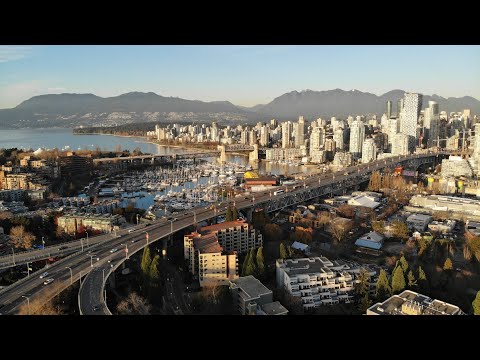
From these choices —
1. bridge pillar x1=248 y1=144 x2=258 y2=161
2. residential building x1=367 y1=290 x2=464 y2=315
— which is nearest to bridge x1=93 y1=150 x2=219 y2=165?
bridge pillar x1=248 y1=144 x2=258 y2=161

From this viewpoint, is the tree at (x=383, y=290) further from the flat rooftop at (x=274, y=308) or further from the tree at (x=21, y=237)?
the tree at (x=21, y=237)

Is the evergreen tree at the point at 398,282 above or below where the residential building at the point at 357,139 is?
below

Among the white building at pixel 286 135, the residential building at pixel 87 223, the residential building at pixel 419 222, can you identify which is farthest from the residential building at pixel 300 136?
the residential building at pixel 87 223

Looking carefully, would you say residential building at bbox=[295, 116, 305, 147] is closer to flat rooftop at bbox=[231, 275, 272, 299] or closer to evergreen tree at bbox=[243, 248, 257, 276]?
evergreen tree at bbox=[243, 248, 257, 276]

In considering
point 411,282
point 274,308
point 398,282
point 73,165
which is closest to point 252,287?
point 274,308

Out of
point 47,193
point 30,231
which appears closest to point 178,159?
point 47,193
